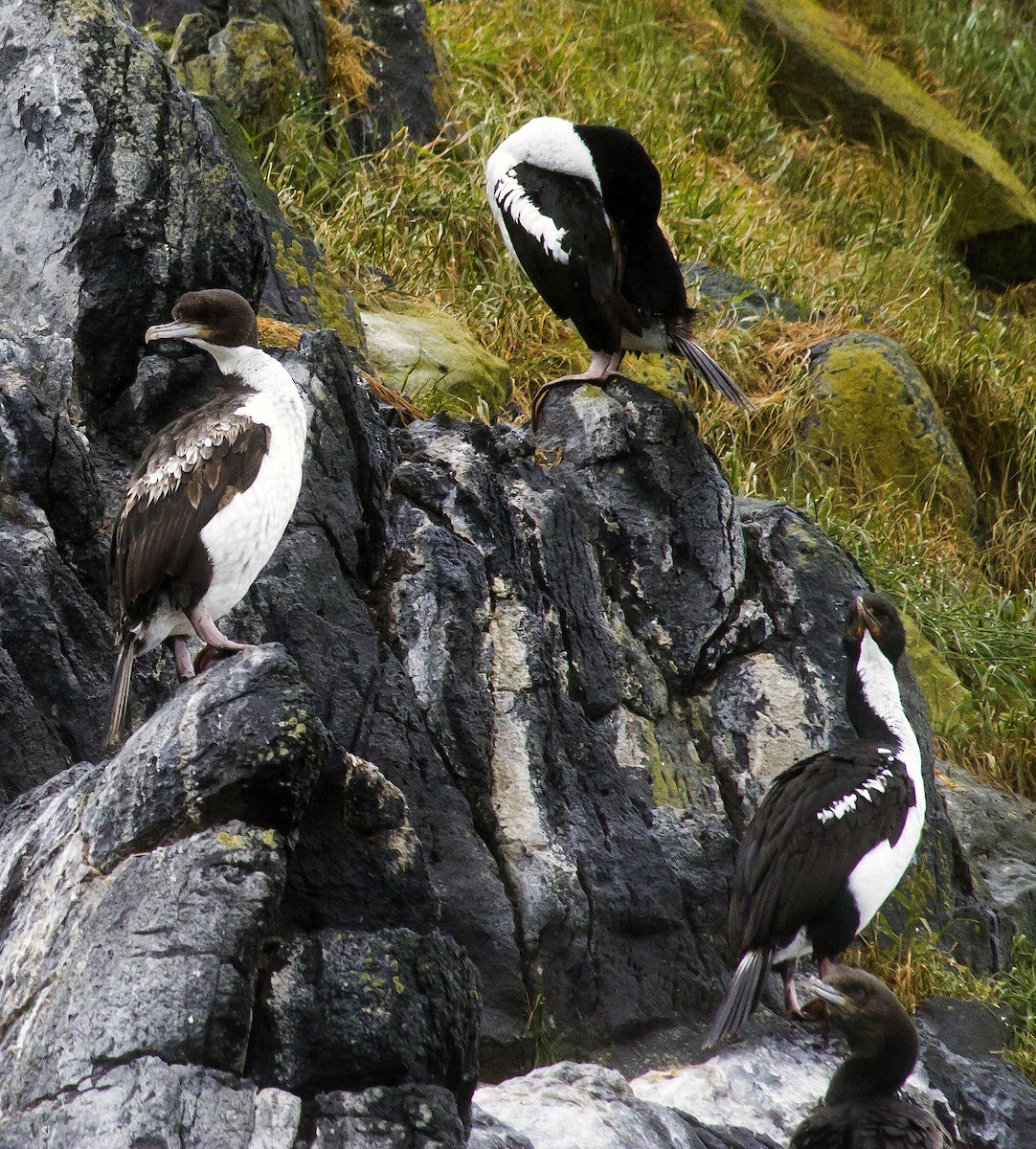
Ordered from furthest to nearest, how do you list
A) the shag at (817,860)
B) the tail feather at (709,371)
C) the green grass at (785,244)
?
the green grass at (785,244), the tail feather at (709,371), the shag at (817,860)

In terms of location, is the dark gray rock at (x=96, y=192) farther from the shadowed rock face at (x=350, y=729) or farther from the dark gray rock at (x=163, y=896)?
the dark gray rock at (x=163, y=896)

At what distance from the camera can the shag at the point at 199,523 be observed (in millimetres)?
3461

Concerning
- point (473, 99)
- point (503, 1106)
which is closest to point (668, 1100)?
point (503, 1106)

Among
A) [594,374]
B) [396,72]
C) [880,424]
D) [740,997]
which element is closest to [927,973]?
[740,997]

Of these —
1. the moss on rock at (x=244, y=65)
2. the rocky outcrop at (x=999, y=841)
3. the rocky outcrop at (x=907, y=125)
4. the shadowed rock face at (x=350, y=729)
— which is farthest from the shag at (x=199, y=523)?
the rocky outcrop at (x=907, y=125)

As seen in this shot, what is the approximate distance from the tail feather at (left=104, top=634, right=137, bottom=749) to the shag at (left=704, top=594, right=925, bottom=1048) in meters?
1.81

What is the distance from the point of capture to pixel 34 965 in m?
2.63

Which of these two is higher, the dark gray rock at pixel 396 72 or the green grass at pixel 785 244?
the dark gray rock at pixel 396 72

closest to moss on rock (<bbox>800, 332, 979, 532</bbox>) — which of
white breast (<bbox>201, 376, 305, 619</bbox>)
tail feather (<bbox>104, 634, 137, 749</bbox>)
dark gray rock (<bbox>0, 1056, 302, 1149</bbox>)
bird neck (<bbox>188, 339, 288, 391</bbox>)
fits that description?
bird neck (<bbox>188, 339, 288, 391</bbox>)

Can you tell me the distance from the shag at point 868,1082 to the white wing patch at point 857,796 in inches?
17.6

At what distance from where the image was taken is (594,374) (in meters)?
5.26

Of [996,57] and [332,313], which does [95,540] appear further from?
[996,57]

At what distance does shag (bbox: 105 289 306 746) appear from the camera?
346cm

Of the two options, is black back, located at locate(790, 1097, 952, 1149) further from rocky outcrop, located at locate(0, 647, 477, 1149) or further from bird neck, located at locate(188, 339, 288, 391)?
bird neck, located at locate(188, 339, 288, 391)
